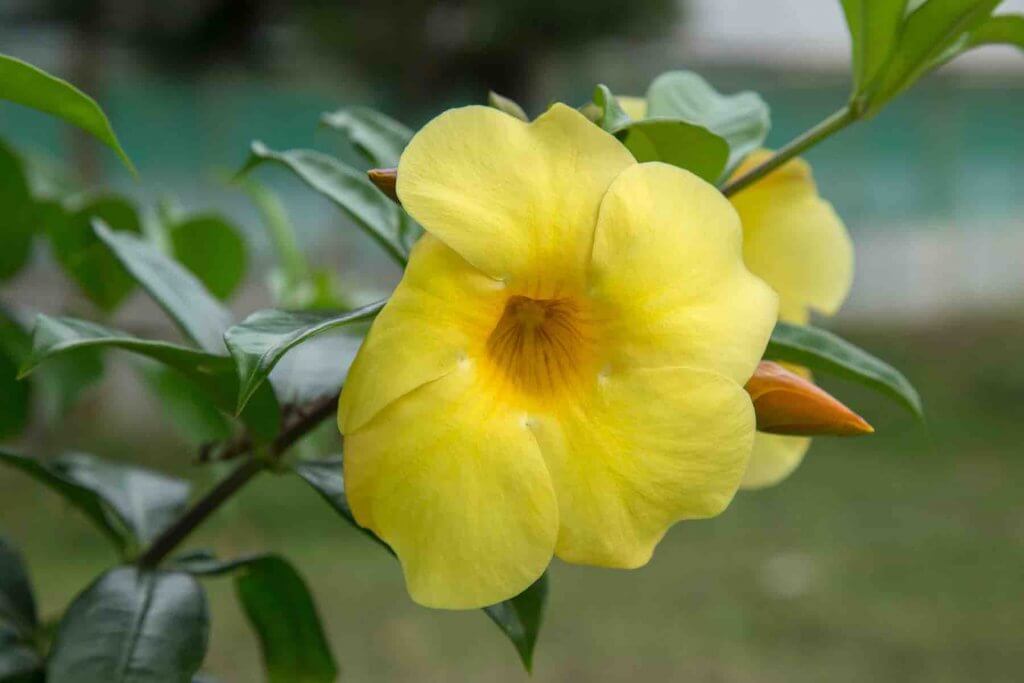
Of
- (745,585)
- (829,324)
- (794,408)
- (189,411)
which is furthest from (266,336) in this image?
(829,324)

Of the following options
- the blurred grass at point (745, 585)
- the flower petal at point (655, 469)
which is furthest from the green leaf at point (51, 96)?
the blurred grass at point (745, 585)

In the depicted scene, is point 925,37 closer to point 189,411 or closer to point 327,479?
point 327,479

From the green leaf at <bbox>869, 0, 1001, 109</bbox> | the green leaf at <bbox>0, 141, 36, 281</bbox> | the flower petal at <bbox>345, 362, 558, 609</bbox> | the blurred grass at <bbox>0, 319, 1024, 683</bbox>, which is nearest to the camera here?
the flower petal at <bbox>345, 362, 558, 609</bbox>

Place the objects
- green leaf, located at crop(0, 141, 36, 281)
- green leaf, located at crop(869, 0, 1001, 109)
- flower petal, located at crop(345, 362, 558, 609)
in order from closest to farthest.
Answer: flower petal, located at crop(345, 362, 558, 609) < green leaf, located at crop(869, 0, 1001, 109) < green leaf, located at crop(0, 141, 36, 281)

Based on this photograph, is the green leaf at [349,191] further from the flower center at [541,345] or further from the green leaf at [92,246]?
the green leaf at [92,246]

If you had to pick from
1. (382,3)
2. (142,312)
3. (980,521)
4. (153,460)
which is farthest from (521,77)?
(980,521)

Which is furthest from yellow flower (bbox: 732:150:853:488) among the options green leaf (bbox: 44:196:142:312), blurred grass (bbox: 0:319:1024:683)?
blurred grass (bbox: 0:319:1024:683)

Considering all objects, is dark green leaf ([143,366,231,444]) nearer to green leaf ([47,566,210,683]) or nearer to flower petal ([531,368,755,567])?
green leaf ([47,566,210,683])
